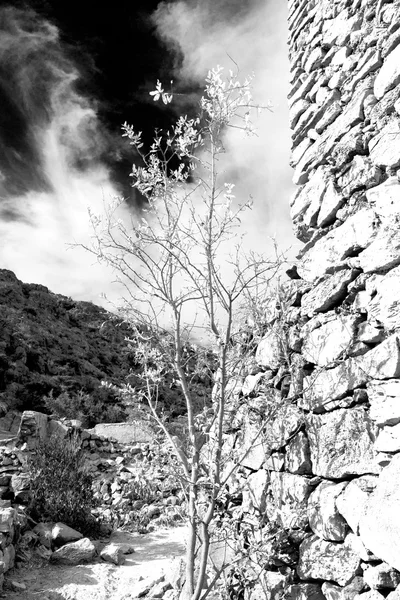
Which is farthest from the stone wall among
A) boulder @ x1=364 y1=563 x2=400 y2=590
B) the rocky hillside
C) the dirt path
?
the rocky hillside

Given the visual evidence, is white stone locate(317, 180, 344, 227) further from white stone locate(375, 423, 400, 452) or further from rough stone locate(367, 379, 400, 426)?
white stone locate(375, 423, 400, 452)

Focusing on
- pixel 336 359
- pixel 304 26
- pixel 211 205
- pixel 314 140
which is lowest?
pixel 336 359

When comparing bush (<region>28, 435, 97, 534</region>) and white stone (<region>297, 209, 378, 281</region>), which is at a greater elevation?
white stone (<region>297, 209, 378, 281</region>)

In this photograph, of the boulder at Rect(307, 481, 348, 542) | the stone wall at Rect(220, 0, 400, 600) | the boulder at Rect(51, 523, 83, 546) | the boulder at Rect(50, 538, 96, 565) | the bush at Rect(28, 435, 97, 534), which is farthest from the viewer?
the bush at Rect(28, 435, 97, 534)

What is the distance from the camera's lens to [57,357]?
20797 mm

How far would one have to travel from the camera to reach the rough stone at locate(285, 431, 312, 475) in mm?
2920

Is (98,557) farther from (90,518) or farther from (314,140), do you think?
(314,140)

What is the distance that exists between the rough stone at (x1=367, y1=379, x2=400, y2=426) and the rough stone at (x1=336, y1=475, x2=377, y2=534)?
0.33 m

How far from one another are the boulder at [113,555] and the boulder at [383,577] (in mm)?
3572

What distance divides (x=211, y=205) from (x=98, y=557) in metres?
4.25

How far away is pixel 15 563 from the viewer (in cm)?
477

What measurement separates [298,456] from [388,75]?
2612 mm

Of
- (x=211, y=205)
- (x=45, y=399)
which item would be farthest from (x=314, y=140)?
(x=45, y=399)

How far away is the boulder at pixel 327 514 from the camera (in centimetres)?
257
